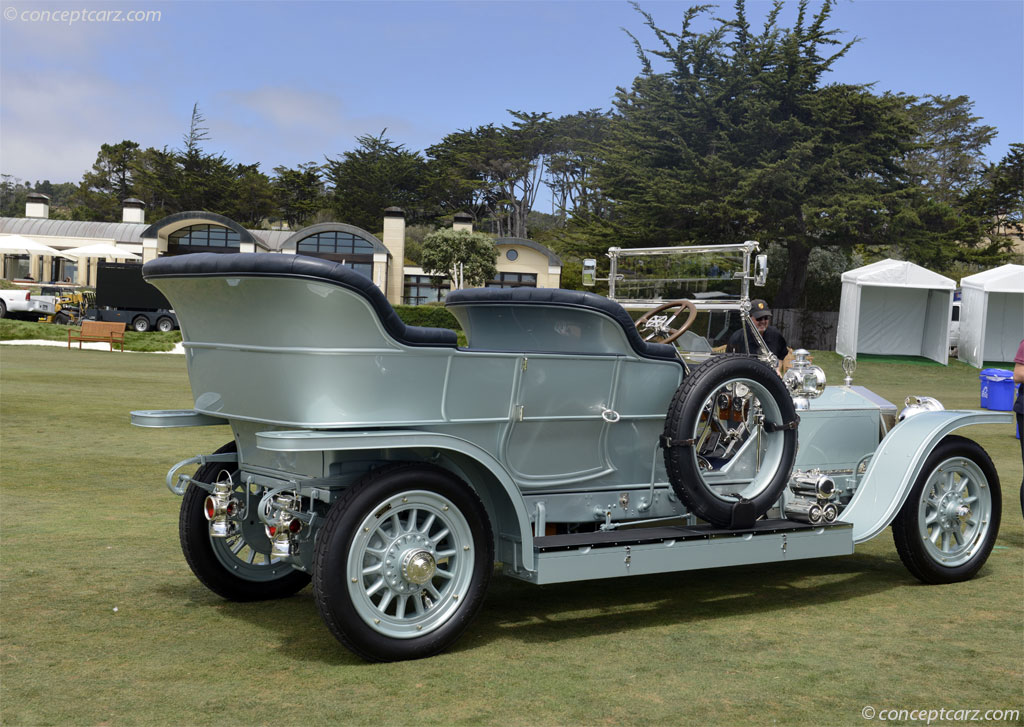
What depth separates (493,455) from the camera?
15.1 feet

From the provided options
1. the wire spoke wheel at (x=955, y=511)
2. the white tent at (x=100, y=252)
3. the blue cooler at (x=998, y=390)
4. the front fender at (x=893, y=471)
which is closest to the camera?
the front fender at (x=893, y=471)

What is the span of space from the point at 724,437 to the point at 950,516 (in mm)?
1649

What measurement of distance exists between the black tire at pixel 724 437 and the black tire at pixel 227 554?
6.94ft

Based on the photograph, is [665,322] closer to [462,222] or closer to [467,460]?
[467,460]

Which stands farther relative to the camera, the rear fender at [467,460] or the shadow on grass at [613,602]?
the shadow on grass at [613,602]

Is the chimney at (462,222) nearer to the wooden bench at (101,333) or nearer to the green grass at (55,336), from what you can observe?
the green grass at (55,336)

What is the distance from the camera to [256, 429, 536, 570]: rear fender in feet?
12.7

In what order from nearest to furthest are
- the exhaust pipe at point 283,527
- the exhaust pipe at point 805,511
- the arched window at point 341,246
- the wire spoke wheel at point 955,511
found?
the exhaust pipe at point 283,527, the exhaust pipe at point 805,511, the wire spoke wheel at point 955,511, the arched window at point 341,246

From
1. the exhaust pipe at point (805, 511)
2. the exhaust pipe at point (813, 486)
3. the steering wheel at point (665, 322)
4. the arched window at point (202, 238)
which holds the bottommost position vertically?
the exhaust pipe at point (805, 511)

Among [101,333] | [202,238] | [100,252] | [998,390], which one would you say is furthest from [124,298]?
[998,390]

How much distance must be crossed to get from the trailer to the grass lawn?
33.0 metres

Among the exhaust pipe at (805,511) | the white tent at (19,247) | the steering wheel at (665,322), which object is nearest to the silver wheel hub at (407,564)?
the steering wheel at (665,322)

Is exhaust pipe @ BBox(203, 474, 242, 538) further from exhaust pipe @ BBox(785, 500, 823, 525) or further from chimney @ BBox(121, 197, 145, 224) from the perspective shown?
Answer: chimney @ BBox(121, 197, 145, 224)

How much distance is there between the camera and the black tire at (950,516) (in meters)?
5.73
